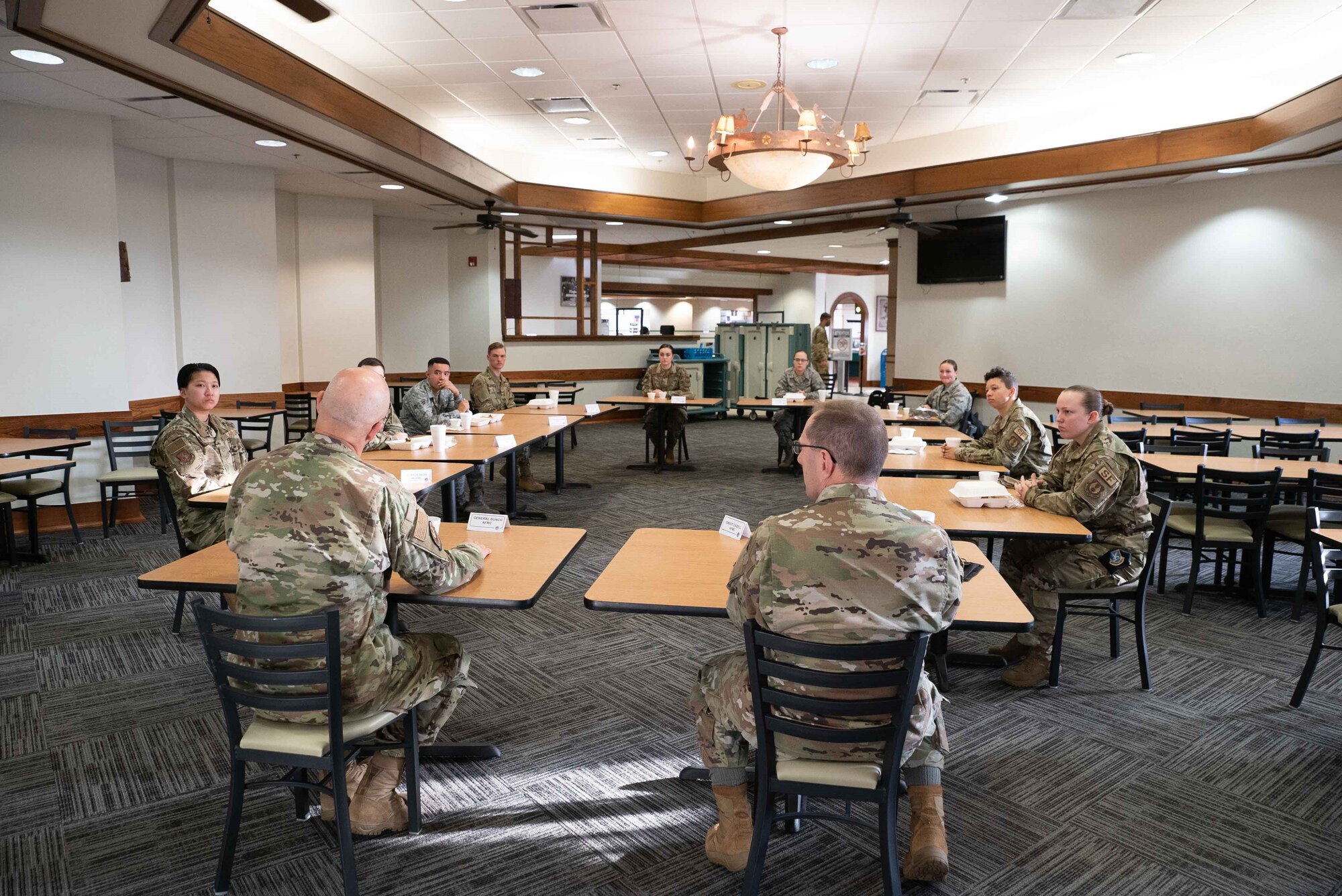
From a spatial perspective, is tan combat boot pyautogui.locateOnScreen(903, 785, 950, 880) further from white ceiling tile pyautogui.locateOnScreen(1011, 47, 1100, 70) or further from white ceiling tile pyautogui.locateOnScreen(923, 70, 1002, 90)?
white ceiling tile pyautogui.locateOnScreen(923, 70, 1002, 90)

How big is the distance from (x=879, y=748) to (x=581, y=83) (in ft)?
22.1

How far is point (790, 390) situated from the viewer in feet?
31.5

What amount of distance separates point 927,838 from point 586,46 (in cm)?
588

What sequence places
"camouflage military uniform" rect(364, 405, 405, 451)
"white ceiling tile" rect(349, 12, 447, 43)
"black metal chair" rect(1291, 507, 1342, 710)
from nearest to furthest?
"black metal chair" rect(1291, 507, 1342, 710), "camouflage military uniform" rect(364, 405, 405, 451), "white ceiling tile" rect(349, 12, 447, 43)

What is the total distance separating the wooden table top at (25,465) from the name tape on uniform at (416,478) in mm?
2205

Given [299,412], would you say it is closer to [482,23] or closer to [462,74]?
[462,74]

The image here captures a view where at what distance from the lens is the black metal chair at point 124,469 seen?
610 cm

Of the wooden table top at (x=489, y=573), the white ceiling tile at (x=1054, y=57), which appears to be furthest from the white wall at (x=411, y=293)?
the wooden table top at (x=489, y=573)

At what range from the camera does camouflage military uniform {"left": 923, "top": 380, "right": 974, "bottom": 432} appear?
7672 millimetres

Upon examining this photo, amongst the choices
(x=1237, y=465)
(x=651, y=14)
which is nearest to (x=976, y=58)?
(x=651, y=14)

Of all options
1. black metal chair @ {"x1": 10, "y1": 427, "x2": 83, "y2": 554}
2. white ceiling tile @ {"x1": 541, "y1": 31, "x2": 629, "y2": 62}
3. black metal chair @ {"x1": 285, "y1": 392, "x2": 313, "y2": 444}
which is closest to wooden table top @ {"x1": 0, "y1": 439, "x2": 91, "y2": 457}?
black metal chair @ {"x1": 10, "y1": 427, "x2": 83, "y2": 554}

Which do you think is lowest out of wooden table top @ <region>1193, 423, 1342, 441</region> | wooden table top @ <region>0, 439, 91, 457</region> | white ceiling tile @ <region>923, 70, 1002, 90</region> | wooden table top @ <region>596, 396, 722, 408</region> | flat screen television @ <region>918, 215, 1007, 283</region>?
wooden table top @ <region>0, 439, 91, 457</region>

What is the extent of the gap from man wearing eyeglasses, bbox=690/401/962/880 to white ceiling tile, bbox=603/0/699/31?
4.39 metres

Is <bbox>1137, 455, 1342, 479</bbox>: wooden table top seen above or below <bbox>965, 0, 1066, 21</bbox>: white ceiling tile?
below
